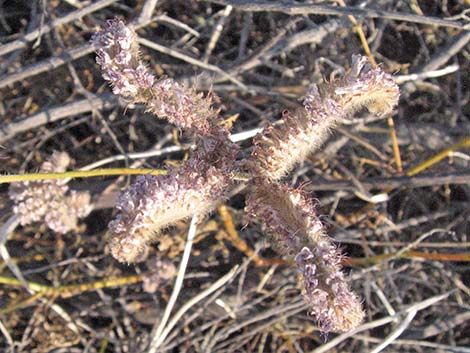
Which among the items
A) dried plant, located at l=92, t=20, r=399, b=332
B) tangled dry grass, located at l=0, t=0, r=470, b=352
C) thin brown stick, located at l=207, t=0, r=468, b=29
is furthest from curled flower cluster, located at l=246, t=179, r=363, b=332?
tangled dry grass, located at l=0, t=0, r=470, b=352

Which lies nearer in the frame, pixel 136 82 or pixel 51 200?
pixel 136 82

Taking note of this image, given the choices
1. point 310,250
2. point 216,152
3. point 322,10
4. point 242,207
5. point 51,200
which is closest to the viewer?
point 310,250

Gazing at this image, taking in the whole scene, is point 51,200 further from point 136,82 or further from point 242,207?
point 136,82

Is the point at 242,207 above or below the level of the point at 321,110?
below

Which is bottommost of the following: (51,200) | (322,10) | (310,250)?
(51,200)

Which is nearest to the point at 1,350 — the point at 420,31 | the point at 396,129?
the point at 396,129

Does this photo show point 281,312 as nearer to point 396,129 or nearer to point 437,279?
point 437,279

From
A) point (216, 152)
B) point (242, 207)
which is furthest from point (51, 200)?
point (216, 152)
